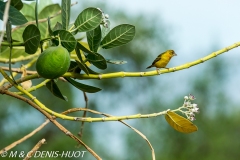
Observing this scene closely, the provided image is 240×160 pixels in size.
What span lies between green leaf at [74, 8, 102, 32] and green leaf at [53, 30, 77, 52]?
2 centimetres

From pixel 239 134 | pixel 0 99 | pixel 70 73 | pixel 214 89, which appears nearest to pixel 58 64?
pixel 70 73

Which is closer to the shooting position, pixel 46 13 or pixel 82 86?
pixel 82 86

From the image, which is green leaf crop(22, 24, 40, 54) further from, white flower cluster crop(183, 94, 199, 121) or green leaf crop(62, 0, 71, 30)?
white flower cluster crop(183, 94, 199, 121)

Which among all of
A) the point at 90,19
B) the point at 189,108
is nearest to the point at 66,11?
the point at 90,19

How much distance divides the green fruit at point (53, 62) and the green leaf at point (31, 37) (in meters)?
0.01

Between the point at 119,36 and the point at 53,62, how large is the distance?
67 mm

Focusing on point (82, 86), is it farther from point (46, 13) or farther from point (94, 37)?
point (46, 13)

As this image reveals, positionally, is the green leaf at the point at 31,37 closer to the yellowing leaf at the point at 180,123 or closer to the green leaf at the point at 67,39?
the green leaf at the point at 67,39

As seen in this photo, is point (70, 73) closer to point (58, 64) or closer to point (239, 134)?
point (58, 64)

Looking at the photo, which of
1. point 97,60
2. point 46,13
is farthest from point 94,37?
point 46,13

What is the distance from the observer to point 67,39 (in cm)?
31

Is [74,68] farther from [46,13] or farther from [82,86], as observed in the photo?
[46,13]

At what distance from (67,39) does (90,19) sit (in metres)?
Result: 0.03

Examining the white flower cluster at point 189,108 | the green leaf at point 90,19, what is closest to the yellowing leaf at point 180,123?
the white flower cluster at point 189,108
